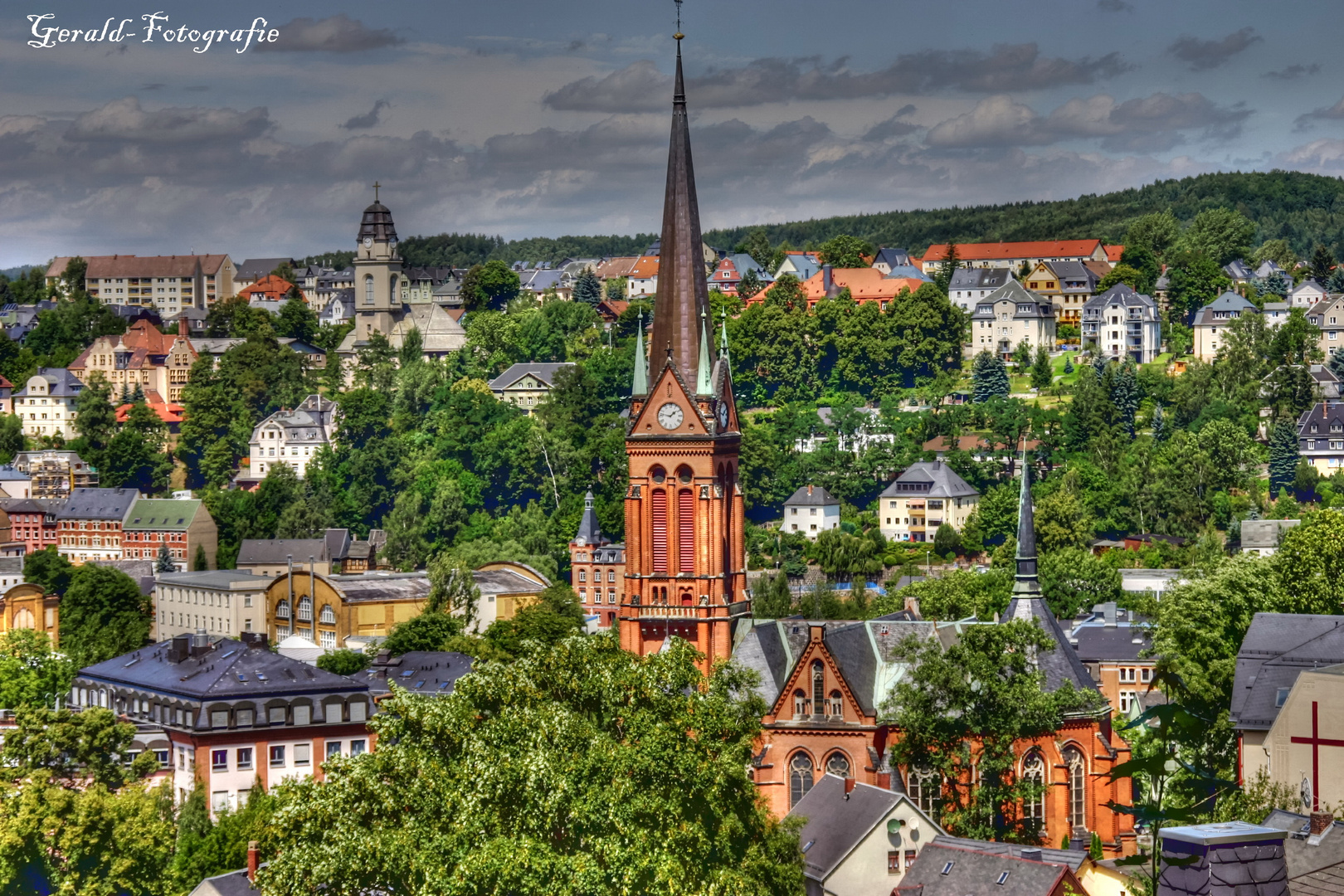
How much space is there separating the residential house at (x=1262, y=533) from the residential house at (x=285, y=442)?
267 feet

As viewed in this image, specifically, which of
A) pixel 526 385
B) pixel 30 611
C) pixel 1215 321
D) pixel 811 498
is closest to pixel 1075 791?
pixel 811 498

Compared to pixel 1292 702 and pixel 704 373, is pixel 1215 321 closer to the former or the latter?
pixel 704 373

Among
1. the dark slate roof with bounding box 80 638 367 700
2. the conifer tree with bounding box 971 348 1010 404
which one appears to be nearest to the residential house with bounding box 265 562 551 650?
the dark slate roof with bounding box 80 638 367 700

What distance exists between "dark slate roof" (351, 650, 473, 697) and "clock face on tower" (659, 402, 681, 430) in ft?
76.6

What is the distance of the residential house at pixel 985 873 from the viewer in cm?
4838

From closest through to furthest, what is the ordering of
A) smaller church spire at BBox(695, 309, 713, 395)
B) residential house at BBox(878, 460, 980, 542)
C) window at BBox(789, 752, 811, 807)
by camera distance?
window at BBox(789, 752, 811, 807)
smaller church spire at BBox(695, 309, 713, 395)
residential house at BBox(878, 460, 980, 542)

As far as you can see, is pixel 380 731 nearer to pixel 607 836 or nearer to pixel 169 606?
pixel 607 836

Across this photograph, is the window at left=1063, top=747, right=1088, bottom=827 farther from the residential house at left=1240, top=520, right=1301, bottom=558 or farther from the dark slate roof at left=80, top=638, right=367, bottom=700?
the residential house at left=1240, top=520, right=1301, bottom=558

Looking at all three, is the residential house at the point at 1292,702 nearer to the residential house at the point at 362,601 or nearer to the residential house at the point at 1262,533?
the residential house at the point at 1262,533

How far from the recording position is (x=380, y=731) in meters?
50.9

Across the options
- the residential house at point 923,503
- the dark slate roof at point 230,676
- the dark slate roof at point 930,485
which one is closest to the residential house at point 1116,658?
the dark slate roof at point 230,676

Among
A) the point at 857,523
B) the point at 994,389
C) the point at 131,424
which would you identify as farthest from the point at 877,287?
the point at 131,424

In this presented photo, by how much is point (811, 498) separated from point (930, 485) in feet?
27.7

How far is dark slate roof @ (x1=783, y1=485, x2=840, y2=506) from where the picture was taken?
152 metres
